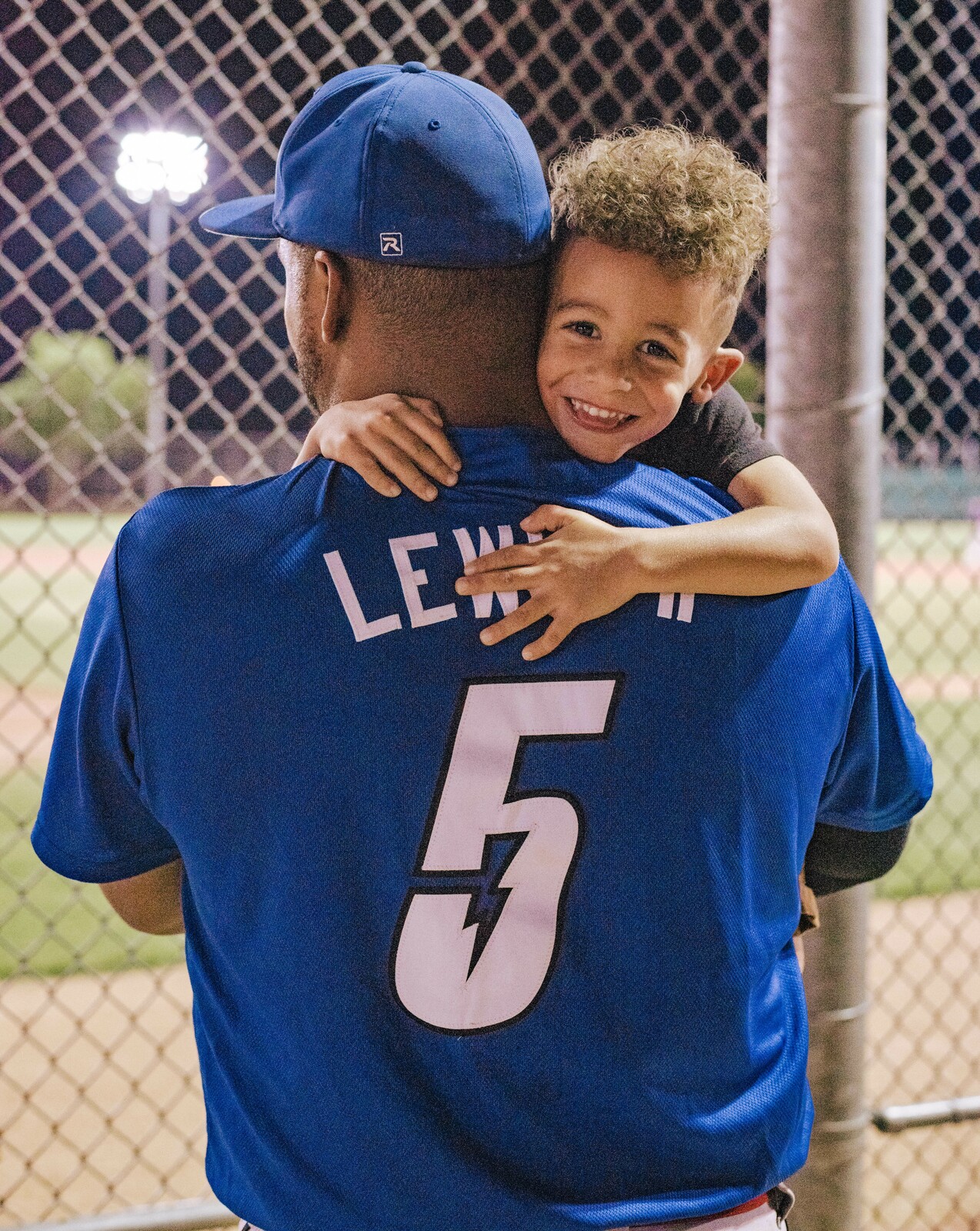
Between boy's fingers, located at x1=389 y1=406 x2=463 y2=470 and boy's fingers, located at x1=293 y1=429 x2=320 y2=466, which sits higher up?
boy's fingers, located at x1=389 y1=406 x2=463 y2=470

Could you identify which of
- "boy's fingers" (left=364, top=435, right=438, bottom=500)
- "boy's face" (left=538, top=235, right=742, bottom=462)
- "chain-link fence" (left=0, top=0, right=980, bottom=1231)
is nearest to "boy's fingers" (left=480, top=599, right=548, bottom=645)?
"boy's fingers" (left=364, top=435, right=438, bottom=500)

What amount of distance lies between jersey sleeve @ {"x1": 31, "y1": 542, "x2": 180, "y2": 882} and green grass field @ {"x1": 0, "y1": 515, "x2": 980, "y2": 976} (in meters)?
1.81

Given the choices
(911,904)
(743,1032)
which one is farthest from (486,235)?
(911,904)

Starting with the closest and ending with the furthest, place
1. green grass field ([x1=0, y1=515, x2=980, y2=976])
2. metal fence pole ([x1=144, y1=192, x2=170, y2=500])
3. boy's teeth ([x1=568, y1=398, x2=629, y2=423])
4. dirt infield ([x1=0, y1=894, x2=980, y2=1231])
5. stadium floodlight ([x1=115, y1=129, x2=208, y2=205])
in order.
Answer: boy's teeth ([x1=568, y1=398, x2=629, y2=423]), stadium floodlight ([x1=115, y1=129, x2=208, y2=205]), dirt infield ([x1=0, y1=894, x2=980, y2=1231]), metal fence pole ([x1=144, y1=192, x2=170, y2=500]), green grass field ([x1=0, y1=515, x2=980, y2=976])

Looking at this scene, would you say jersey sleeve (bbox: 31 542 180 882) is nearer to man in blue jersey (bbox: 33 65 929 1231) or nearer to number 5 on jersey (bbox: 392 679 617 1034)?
man in blue jersey (bbox: 33 65 929 1231)

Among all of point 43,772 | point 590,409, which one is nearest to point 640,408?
point 590,409

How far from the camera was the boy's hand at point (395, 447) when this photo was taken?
3.18ft

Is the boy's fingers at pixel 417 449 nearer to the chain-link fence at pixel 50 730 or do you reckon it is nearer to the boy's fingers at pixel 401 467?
the boy's fingers at pixel 401 467

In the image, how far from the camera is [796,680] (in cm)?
106

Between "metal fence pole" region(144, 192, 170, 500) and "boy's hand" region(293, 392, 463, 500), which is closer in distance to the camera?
"boy's hand" region(293, 392, 463, 500)

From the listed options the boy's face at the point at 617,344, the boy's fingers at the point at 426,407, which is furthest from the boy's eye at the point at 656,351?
the boy's fingers at the point at 426,407

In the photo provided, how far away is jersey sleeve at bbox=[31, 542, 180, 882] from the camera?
995 mm

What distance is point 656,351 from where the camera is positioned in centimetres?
134

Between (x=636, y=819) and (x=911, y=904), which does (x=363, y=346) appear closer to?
(x=636, y=819)
